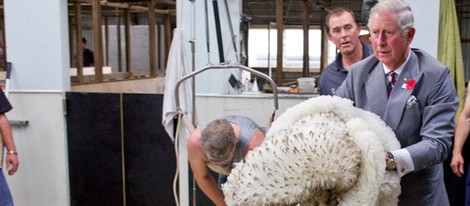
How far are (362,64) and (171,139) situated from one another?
73.4 inches

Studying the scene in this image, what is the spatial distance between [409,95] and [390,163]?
1.08 feet

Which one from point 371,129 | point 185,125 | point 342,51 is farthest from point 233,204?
point 185,125

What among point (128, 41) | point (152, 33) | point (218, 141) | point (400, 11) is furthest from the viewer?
point (128, 41)

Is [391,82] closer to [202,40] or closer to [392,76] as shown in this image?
[392,76]

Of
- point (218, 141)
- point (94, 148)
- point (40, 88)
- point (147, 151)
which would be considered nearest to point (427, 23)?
point (218, 141)

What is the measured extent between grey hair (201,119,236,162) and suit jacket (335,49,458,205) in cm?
78

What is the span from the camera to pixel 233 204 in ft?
2.99

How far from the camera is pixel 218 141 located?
2.13 m

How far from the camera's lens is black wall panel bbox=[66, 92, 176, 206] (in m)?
3.23

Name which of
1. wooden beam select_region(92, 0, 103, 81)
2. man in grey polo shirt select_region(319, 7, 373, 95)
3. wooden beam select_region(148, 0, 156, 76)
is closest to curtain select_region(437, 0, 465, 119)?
man in grey polo shirt select_region(319, 7, 373, 95)

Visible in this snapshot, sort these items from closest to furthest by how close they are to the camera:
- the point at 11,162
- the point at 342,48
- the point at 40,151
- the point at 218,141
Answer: the point at 218,141 → the point at 342,48 → the point at 11,162 → the point at 40,151

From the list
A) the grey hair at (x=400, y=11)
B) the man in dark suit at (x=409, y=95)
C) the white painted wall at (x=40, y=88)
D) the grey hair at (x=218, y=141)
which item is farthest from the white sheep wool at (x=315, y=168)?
the white painted wall at (x=40, y=88)

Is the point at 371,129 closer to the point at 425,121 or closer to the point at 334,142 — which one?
the point at 334,142

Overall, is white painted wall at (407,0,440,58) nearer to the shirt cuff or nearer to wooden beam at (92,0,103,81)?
the shirt cuff
